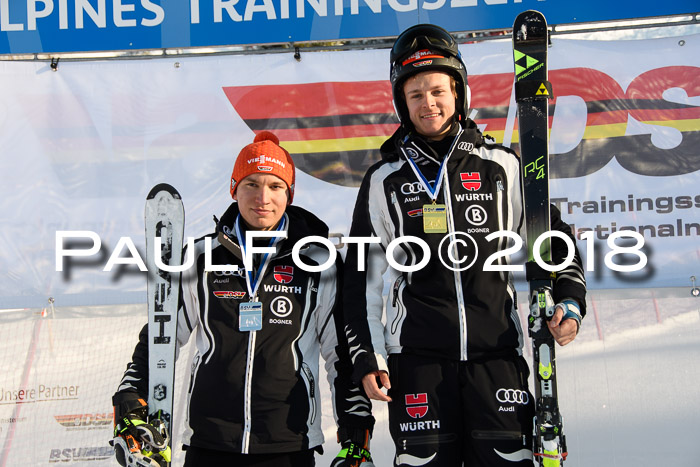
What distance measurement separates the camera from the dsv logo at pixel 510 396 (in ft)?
6.80

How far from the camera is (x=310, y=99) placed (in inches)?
151

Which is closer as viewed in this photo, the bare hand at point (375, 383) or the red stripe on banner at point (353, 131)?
the bare hand at point (375, 383)

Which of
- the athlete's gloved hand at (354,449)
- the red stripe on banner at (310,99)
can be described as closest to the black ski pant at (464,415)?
the athlete's gloved hand at (354,449)

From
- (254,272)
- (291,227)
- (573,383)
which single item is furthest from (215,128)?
(573,383)

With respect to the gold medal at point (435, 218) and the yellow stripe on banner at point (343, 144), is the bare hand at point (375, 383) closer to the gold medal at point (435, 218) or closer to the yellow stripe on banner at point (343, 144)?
the gold medal at point (435, 218)

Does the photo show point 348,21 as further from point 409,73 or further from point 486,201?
point 486,201

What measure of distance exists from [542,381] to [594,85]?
6.83 ft

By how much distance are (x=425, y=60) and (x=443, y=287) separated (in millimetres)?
822

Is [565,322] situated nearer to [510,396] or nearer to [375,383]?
[510,396]

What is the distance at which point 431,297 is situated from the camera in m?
2.18

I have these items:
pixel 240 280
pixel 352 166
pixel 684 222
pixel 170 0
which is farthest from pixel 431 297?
pixel 170 0

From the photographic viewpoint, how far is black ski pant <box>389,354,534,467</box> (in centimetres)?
205

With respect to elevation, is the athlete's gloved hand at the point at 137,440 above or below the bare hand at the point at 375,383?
below

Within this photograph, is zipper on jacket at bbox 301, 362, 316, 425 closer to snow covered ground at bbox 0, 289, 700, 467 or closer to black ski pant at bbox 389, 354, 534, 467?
black ski pant at bbox 389, 354, 534, 467
